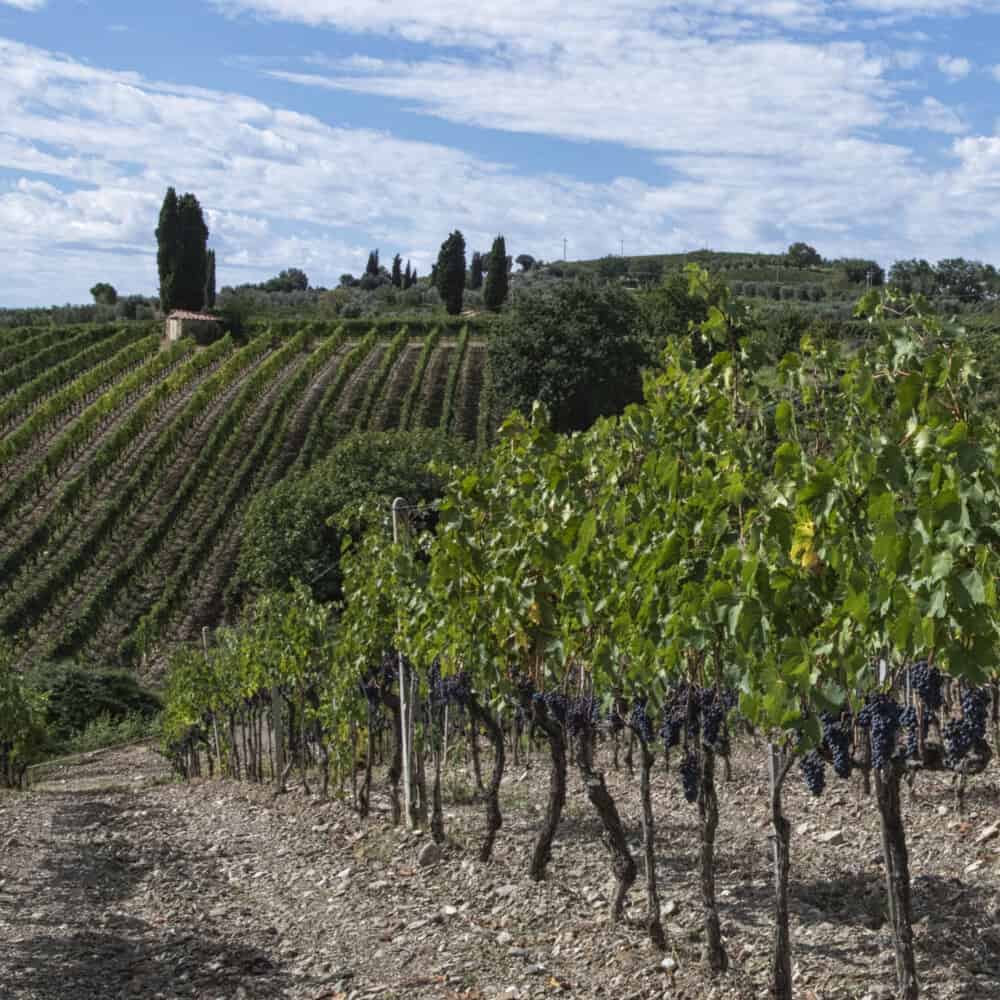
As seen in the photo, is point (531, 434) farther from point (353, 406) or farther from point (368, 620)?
point (353, 406)

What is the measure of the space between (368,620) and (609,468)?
15.9 ft

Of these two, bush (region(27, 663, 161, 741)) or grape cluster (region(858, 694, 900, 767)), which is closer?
grape cluster (region(858, 694, 900, 767))

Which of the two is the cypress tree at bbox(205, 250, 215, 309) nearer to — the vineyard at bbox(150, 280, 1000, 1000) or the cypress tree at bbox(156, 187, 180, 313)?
the cypress tree at bbox(156, 187, 180, 313)

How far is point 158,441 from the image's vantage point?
1554 inches

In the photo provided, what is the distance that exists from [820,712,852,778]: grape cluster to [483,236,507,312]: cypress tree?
201 feet

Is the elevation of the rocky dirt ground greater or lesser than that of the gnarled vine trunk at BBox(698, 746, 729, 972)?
lesser

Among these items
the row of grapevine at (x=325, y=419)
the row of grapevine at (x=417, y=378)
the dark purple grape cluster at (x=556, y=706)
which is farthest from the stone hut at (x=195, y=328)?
the dark purple grape cluster at (x=556, y=706)

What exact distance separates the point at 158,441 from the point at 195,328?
1705 centimetres

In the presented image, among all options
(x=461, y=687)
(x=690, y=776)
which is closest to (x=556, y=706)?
(x=690, y=776)

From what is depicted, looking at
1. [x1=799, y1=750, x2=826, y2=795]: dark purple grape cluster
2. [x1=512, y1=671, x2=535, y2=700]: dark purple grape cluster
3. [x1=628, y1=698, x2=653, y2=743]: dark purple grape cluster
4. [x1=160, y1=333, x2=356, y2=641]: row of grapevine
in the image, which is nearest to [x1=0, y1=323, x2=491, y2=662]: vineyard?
[x1=160, y1=333, x2=356, y2=641]: row of grapevine

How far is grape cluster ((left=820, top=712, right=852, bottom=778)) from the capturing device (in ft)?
15.5

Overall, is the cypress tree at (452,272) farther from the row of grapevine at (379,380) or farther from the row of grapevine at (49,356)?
the row of grapevine at (49,356)

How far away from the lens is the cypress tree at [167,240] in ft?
205

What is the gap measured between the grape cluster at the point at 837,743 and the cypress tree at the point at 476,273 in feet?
287
